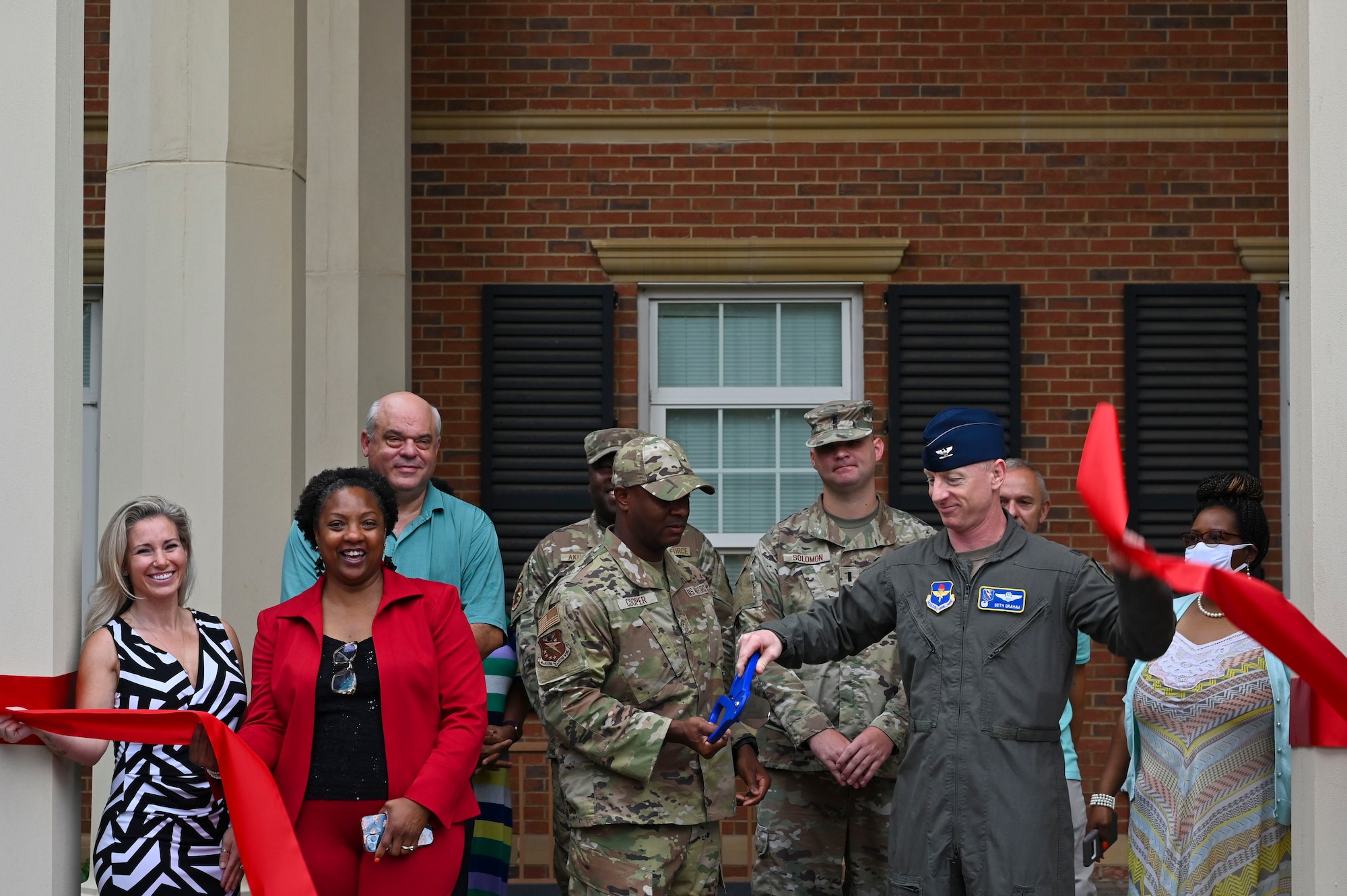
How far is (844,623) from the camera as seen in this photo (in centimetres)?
390

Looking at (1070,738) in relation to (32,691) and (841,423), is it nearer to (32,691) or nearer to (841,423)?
(841,423)

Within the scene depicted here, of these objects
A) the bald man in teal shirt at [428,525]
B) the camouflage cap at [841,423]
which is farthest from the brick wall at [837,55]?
the bald man in teal shirt at [428,525]

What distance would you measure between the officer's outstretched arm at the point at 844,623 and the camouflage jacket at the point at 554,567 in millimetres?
1010

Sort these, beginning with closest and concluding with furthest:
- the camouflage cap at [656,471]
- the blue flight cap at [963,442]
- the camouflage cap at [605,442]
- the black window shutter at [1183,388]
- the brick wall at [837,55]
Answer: the blue flight cap at [963,442]
the camouflage cap at [656,471]
the camouflage cap at [605,442]
the black window shutter at [1183,388]
the brick wall at [837,55]

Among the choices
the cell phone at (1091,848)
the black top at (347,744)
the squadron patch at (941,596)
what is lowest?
the cell phone at (1091,848)

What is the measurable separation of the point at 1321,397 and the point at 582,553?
2547mm

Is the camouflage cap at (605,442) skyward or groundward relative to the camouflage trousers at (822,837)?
skyward

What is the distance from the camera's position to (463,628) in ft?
12.8

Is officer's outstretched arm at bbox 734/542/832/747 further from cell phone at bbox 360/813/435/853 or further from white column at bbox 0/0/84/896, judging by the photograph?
white column at bbox 0/0/84/896

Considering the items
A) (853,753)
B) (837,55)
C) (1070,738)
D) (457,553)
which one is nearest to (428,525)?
(457,553)

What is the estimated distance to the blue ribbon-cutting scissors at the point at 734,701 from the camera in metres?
3.75

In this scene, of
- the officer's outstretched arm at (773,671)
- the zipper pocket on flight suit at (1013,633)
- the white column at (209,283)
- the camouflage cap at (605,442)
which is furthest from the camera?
the camouflage cap at (605,442)

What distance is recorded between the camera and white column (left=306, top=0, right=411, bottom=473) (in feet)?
21.7

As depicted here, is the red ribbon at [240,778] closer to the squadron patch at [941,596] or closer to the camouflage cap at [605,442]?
the squadron patch at [941,596]
